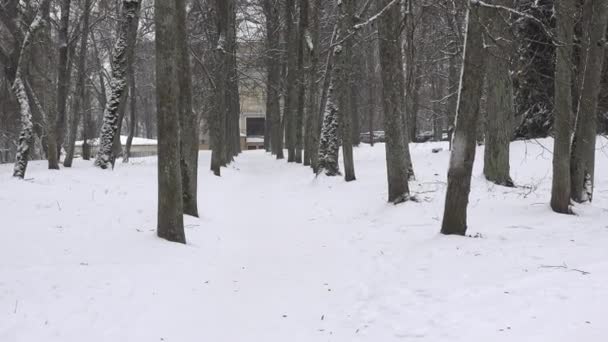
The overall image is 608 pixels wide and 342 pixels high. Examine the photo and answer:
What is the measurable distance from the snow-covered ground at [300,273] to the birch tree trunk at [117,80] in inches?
221

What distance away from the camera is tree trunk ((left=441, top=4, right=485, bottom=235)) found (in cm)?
657

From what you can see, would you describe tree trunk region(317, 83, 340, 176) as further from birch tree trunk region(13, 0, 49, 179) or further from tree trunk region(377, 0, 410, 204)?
birch tree trunk region(13, 0, 49, 179)

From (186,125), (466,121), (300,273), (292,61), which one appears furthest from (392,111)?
(292,61)

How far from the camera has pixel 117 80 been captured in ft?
49.7

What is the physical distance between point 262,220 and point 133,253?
4.16 meters

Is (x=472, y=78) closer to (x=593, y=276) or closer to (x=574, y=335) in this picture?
(x=593, y=276)

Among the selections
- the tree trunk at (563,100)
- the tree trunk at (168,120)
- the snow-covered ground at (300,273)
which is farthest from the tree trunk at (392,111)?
the tree trunk at (168,120)

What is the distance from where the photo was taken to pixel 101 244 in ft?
20.4

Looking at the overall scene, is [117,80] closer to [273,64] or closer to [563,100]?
[273,64]

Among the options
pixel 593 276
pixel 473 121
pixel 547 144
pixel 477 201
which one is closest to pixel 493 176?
pixel 477 201

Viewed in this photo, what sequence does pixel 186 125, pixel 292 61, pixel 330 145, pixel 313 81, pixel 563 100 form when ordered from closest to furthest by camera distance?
pixel 563 100
pixel 186 125
pixel 330 145
pixel 313 81
pixel 292 61

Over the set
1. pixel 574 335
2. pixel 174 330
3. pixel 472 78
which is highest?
pixel 472 78

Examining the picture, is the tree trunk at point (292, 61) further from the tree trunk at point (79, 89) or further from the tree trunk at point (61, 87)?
the tree trunk at point (61, 87)

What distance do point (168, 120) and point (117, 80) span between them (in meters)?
9.57
